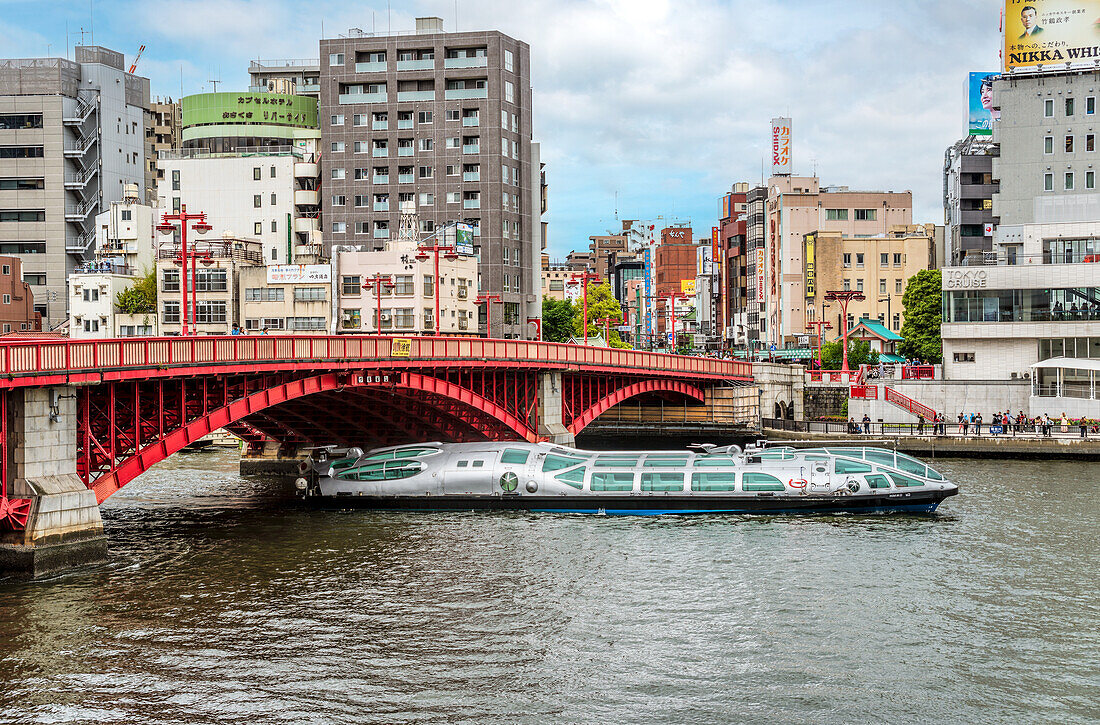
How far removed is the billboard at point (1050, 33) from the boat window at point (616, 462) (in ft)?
226

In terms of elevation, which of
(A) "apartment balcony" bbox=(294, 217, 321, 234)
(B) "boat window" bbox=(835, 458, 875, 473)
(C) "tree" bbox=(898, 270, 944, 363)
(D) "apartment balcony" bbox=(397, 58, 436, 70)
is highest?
(D) "apartment balcony" bbox=(397, 58, 436, 70)

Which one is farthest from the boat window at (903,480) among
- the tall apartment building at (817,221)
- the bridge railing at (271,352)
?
the tall apartment building at (817,221)

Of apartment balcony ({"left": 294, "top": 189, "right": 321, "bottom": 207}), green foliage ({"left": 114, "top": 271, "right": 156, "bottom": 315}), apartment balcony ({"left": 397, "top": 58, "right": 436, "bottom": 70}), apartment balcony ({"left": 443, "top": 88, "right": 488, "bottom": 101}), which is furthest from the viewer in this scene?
apartment balcony ({"left": 294, "top": 189, "right": 321, "bottom": 207})

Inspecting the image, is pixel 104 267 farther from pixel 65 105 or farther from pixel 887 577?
pixel 887 577

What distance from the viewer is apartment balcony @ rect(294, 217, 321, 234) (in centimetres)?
14300

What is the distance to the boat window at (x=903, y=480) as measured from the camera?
63875mm

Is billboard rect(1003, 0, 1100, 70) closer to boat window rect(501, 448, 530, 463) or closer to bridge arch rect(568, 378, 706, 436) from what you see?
bridge arch rect(568, 378, 706, 436)

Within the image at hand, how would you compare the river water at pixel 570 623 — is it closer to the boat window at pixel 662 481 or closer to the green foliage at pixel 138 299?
the boat window at pixel 662 481

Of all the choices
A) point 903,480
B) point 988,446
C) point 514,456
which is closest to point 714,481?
point 903,480

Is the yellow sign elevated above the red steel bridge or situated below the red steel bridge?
above

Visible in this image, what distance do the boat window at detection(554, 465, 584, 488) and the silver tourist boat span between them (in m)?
0.06

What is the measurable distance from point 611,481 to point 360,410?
18928mm

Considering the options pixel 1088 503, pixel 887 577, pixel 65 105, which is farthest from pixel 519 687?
pixel 65 105

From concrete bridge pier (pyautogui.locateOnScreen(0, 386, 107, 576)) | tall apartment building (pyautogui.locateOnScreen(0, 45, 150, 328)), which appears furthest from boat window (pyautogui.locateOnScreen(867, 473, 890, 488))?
tall apartment building (pyautogui.locateOnScreen(0, 45, 150, 328))
